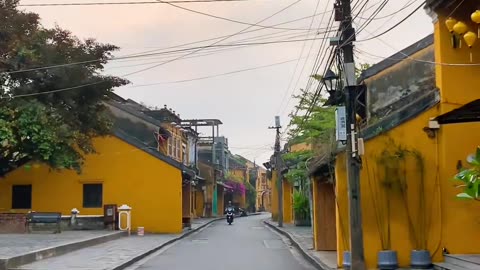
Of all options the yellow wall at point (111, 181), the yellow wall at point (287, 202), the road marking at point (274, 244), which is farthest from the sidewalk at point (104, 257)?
the yellow wall at point (287, 202)

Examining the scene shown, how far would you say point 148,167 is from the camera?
112ft

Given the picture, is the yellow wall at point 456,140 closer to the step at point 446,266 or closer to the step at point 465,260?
the step at point 465,260

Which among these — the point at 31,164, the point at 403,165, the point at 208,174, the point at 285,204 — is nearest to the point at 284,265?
the point at 403,165

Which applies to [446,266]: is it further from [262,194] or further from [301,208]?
[262,194]

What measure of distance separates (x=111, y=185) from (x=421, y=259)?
2211cm

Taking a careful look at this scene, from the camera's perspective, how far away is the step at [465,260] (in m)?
12.8

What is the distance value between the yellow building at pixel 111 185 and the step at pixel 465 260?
20.7 meters

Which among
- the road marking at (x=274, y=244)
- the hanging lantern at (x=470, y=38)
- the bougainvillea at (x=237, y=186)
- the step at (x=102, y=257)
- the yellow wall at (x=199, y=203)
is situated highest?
the hanging lantern at (x=470, y=38)

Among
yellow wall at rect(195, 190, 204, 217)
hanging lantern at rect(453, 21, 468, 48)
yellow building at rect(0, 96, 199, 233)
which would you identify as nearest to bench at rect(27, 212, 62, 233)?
yellow building at rect(0, 96, 199, 233)

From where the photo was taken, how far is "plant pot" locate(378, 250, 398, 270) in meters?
14.3

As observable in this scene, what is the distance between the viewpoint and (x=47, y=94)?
2970 centimetres

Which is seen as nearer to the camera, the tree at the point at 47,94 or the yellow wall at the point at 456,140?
the yellow wall at the point at 456,140

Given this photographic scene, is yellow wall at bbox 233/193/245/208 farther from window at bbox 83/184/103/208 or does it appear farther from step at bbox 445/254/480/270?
step at bbox 445/254/480/270

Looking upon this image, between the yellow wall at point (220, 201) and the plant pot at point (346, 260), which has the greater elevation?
the yellow wall at point (220, 201)
